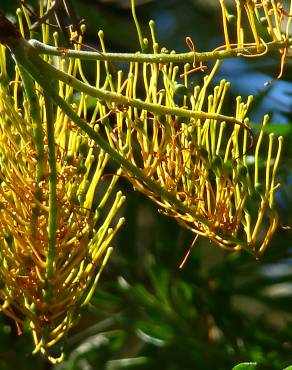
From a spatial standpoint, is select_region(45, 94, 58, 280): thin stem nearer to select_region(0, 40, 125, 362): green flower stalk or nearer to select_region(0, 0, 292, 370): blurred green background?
select_region(0, 40, 125, 362): green flower stalk

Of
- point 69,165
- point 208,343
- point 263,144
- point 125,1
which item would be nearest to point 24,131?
point 69,165

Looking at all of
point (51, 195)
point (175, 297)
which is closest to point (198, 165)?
point (51, 195)

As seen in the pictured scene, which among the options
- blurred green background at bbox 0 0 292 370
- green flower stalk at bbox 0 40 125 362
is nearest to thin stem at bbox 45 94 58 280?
green flower stalk at bbox 0 40 125 362

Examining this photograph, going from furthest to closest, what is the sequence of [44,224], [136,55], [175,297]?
1. [175,297]
2. [44,224]
3. [136,55]

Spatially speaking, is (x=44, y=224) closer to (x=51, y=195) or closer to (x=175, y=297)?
(x=51, y=195)

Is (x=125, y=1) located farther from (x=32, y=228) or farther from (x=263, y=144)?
(x=32, y=228)

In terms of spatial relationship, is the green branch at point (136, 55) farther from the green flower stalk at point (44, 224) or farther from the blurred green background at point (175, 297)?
the blurred green background at point (175, 297)
